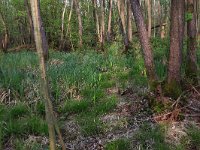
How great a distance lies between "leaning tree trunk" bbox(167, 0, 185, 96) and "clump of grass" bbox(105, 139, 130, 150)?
147cm

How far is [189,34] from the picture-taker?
6891 mm

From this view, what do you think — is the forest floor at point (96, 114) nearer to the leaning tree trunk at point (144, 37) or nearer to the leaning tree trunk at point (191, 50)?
the leaning tree trunk at point (144, 37)

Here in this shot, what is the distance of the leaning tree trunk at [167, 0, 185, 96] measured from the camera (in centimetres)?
543

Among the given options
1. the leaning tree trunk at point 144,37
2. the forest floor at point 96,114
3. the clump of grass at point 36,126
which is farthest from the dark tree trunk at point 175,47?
the clump of grass at point 36,126

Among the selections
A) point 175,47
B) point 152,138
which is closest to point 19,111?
point 152,138

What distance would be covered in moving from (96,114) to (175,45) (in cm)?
179

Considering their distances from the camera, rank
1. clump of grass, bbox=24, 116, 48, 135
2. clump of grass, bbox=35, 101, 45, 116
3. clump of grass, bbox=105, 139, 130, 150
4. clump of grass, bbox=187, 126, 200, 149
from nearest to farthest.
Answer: clump of grass, bbox=105, 139, 130, 150, clump of grass, bbox=187, 126, 200, 149, clump of grass, bbox=24, 116, 48, 135, clump of grass, bbox=35, 101, 45, 116

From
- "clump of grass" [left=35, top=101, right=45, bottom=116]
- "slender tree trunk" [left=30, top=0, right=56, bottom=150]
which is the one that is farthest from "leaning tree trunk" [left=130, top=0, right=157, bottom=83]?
"slender tree trunk" [left=30, top=0, right=56, bottom=150]

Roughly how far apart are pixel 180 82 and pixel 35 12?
3.63 meters

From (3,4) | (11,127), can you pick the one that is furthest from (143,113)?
(3,4)

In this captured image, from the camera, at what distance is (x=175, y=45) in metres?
5.51

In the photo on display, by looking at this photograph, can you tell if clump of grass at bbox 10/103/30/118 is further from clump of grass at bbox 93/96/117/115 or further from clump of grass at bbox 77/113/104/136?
clump of grass at bbox 93/96/117/115

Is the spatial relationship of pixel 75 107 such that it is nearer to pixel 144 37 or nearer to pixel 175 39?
pixel 144 37

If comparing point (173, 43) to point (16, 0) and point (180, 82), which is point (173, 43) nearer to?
point (180, 82)
